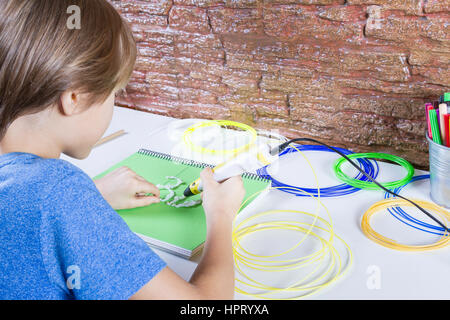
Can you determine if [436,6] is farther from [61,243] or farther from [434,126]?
[61,243]

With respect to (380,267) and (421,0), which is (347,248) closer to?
(380,267)

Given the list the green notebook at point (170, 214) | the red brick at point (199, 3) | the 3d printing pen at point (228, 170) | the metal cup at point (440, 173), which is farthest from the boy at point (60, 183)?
the red brick at point (199, 3)

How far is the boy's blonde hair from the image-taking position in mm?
531

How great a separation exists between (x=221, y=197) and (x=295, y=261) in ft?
0.58

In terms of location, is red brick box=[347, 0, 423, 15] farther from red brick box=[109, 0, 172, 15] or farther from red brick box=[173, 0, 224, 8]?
red brick box=[109, 0, 172, 15]

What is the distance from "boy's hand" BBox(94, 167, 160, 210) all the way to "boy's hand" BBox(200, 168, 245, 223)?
12 cm

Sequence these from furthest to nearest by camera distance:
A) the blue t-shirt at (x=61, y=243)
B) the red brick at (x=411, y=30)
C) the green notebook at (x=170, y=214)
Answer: the red brick at (x=411, y=30) < the green notebook at (x=170, y=214) < the blue t-shirt at (x=61, y=243)

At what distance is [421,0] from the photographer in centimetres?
83

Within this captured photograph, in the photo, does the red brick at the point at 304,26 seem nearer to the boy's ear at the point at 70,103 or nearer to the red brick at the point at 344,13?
the red brick at the point at 344,13

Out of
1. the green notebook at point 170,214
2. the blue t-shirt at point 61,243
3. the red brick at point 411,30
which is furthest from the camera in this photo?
the red brick at point 411,30

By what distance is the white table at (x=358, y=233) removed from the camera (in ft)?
Result: 2.00

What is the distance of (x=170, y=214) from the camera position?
2.65ft

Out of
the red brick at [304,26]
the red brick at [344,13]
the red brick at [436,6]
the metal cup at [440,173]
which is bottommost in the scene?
the metal cup at [440,173]

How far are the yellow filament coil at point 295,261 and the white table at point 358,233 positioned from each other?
0.02 m
